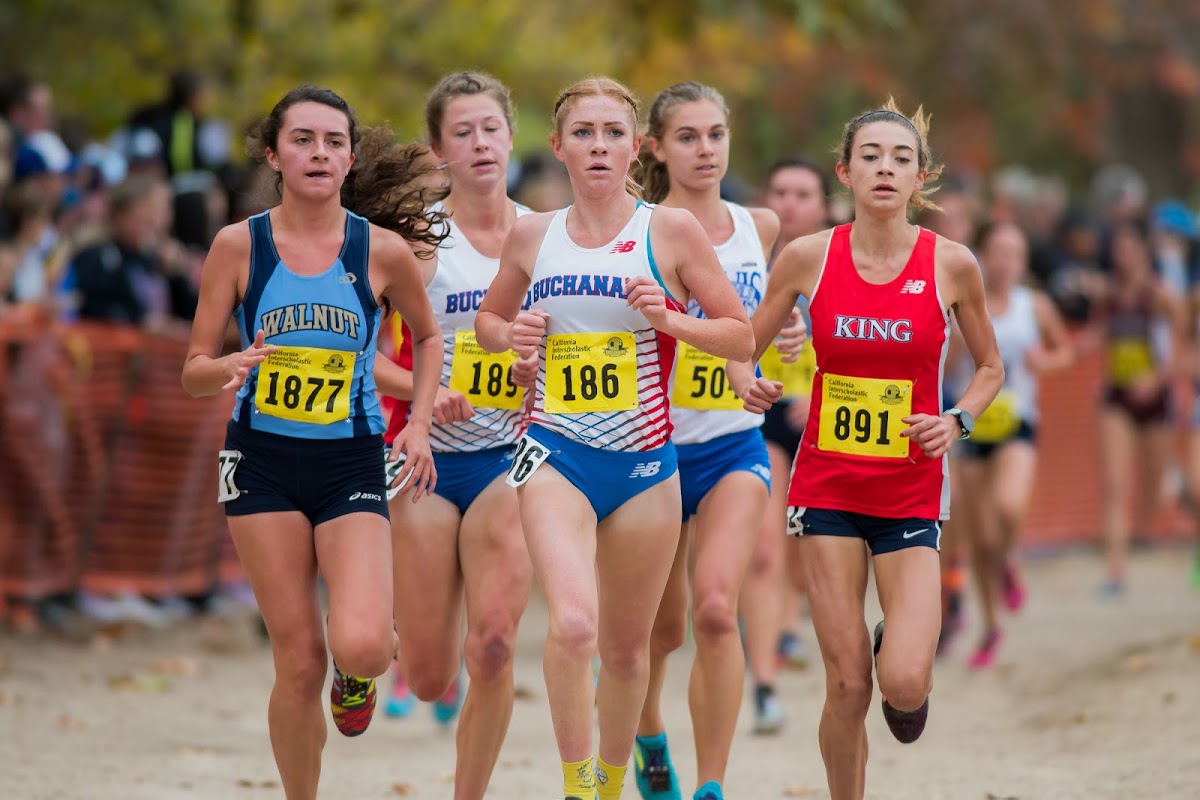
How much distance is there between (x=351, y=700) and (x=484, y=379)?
4.27ft

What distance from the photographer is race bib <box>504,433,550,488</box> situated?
5715mm

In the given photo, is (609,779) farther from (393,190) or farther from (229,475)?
(393,190)

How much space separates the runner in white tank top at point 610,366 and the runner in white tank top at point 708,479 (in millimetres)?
556

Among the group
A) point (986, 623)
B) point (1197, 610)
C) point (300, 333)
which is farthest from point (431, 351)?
point (1197, 610)

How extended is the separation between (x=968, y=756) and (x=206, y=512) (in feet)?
17.0

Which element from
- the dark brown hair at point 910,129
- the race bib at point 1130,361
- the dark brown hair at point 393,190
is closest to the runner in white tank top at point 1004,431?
the race bib at point 1130,361

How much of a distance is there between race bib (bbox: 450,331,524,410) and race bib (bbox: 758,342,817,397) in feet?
8.13

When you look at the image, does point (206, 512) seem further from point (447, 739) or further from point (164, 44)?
point (164, 44)

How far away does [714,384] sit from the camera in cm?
692

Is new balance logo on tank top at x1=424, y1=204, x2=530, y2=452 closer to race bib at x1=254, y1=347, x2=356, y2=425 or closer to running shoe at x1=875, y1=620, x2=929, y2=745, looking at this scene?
race bib at x1=254, y1=347, x2=356, y2=425

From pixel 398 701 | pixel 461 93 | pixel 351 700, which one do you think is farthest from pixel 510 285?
pixel 398 701

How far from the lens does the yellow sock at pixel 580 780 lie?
5.47 meters

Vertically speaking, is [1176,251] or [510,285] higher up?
[1176,251]

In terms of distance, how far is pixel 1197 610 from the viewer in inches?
493
